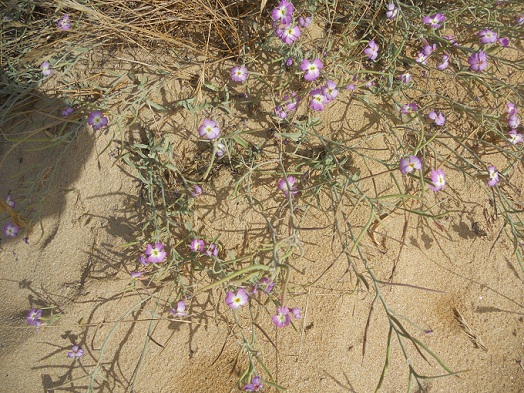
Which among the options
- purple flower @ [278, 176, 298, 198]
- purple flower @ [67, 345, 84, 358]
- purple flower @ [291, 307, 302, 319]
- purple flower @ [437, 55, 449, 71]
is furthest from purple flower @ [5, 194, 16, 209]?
purple flower @ [437, 55, 449, 71]

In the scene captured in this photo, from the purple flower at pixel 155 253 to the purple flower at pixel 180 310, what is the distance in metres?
0.22

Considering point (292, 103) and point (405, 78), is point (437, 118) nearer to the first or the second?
point (405, 78)

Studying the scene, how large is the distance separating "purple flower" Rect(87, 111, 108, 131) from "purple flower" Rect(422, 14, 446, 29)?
1590 mm

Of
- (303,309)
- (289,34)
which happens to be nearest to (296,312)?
(303,309)

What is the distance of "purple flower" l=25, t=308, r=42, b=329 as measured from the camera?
1.99 metres

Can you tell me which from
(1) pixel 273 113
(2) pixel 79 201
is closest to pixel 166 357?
(2) pixel 79 201

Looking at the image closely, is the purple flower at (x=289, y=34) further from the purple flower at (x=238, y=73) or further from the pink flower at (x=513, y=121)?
the pink flower at (x=513, y=121)

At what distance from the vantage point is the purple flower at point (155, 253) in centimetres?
186

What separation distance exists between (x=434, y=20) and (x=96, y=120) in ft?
5.47

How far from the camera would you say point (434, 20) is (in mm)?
1895

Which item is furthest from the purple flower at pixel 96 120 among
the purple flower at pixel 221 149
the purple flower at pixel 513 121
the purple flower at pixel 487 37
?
the purple flower at pixel 513 121

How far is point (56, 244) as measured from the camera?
7.01 ft

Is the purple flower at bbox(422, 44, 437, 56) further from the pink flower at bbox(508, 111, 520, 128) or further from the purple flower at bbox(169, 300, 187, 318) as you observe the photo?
the purple flower at bbox(169, 300, 187, 318)

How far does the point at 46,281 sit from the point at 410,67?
2190 millimetres
